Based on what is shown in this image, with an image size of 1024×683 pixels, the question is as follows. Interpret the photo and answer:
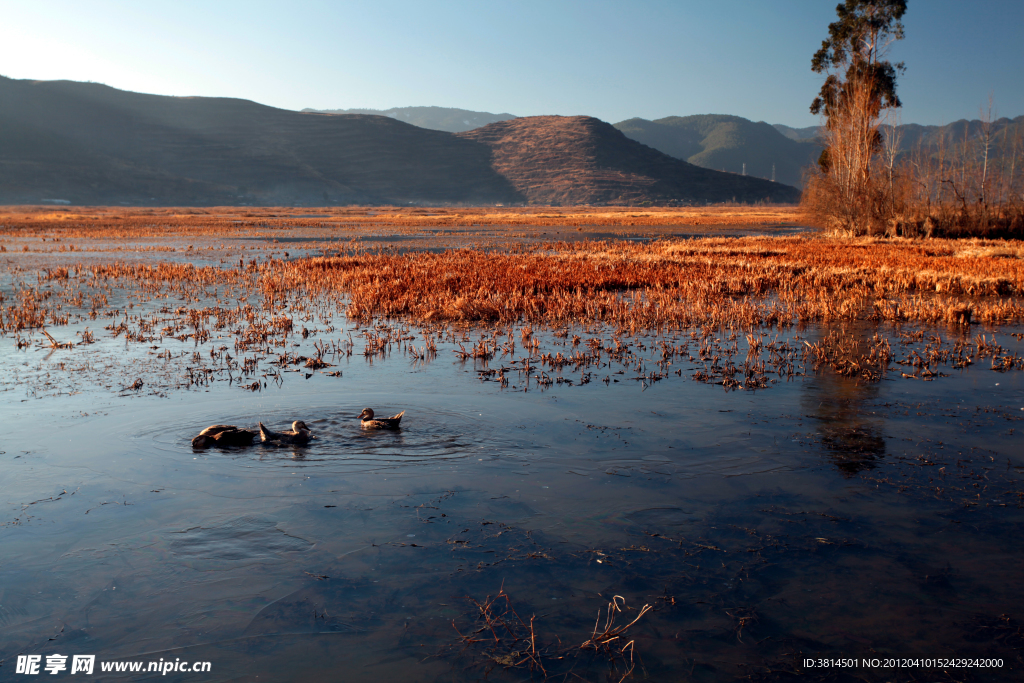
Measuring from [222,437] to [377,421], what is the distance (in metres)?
1.56

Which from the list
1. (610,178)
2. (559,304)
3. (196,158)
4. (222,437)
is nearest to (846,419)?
(222,437)

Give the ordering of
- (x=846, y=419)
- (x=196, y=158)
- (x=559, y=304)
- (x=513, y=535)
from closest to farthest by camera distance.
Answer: (x=513, y=535), (x=846, y=419), (x=559, y=304), (x=196, y=158)

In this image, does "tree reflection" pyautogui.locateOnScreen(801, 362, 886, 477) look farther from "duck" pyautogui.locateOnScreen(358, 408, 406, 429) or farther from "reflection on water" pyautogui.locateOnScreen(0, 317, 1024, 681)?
"duck" pyautogui.locateOnScreen(358, 408, 406, 429)

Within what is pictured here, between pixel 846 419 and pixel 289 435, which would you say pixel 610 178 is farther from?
pixel 289 435

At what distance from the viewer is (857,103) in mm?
39031

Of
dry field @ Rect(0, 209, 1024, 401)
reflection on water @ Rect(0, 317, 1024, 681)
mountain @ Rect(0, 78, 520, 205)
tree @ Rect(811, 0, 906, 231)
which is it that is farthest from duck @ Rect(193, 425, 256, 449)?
mountain @ Rect(0, 78, 520, 205)

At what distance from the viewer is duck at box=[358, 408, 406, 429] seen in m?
6.98

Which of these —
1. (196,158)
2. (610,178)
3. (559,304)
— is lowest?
(559,304)

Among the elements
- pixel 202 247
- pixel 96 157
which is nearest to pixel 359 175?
pixel 96 157

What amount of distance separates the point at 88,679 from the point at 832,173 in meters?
46.4

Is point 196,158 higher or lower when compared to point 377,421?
higher

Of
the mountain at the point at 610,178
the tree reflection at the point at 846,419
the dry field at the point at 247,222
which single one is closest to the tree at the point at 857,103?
the dry field at the point at 247,222

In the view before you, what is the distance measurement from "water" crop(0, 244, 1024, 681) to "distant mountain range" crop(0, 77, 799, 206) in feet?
485

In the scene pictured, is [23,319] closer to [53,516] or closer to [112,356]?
[112,356]
